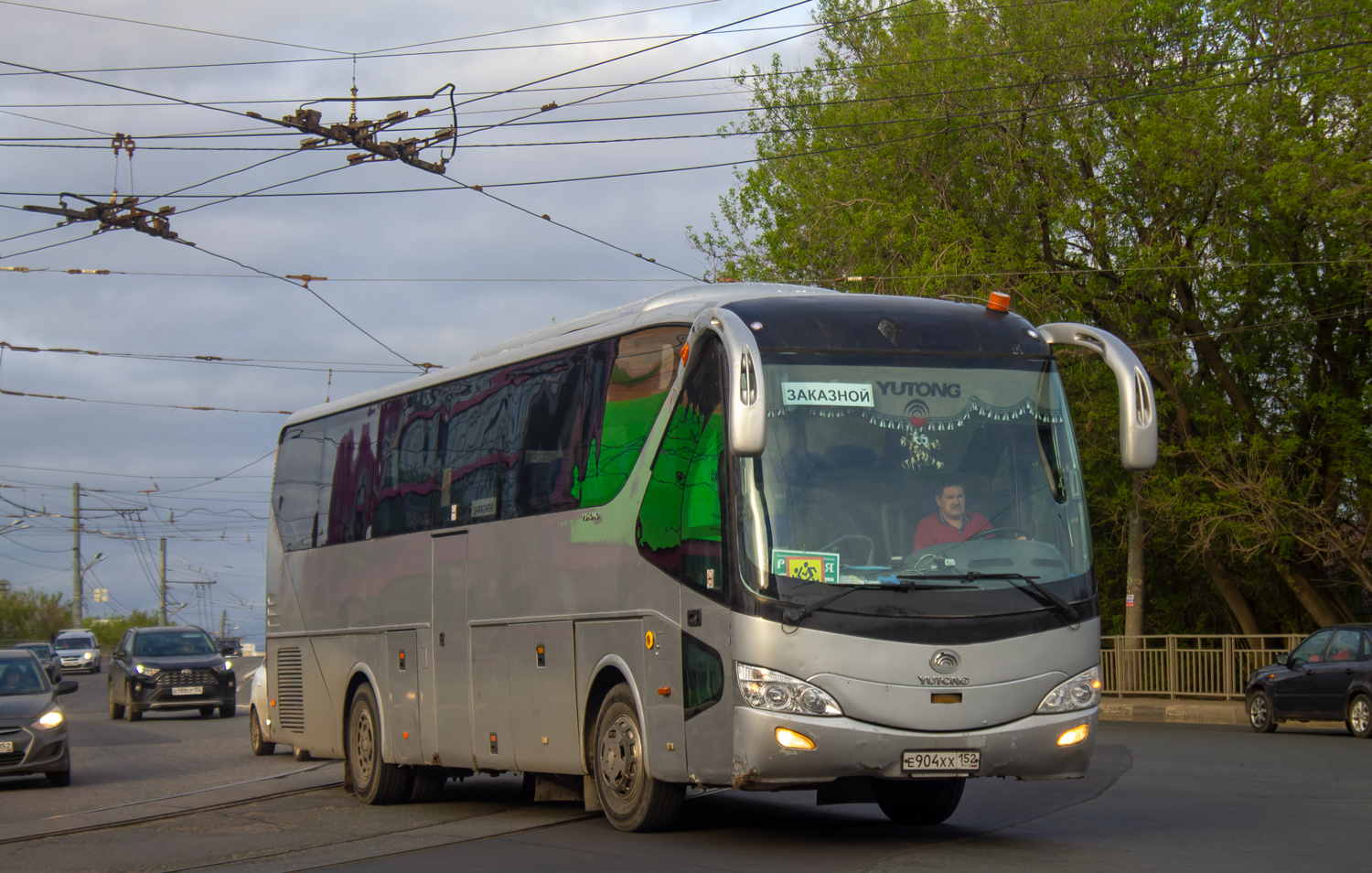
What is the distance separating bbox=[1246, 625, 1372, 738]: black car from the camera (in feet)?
70.3

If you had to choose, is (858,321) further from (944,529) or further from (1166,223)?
(1166,223)

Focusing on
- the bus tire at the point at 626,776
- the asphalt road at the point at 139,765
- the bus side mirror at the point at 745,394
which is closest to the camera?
the bus side mirror at the point at 745,394

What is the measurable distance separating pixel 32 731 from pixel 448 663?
6.71m

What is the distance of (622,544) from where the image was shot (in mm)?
10609

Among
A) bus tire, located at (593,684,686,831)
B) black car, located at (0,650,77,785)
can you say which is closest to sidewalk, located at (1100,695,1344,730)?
black car, located at (0,650,77,785)

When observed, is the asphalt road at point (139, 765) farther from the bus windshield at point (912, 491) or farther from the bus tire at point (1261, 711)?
the bus tire at point (1261, 711)

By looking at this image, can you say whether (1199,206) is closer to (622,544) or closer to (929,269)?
(929,269)

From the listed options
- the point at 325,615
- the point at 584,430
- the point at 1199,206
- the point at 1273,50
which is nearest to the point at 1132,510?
the point at 1199,206

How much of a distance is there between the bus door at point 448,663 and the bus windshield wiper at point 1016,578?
4.74m

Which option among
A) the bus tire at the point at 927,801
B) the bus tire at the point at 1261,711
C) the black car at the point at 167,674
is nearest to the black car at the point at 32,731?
the bus tire at the point at 927,801

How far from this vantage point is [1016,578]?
9.46 meters

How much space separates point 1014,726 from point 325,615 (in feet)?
26.9

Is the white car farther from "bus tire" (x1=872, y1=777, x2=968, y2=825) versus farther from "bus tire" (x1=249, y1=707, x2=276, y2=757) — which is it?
"bus tire" (x1=872, y1=777, x2=968, y2=825)

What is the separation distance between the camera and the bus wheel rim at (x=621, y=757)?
10477mm
